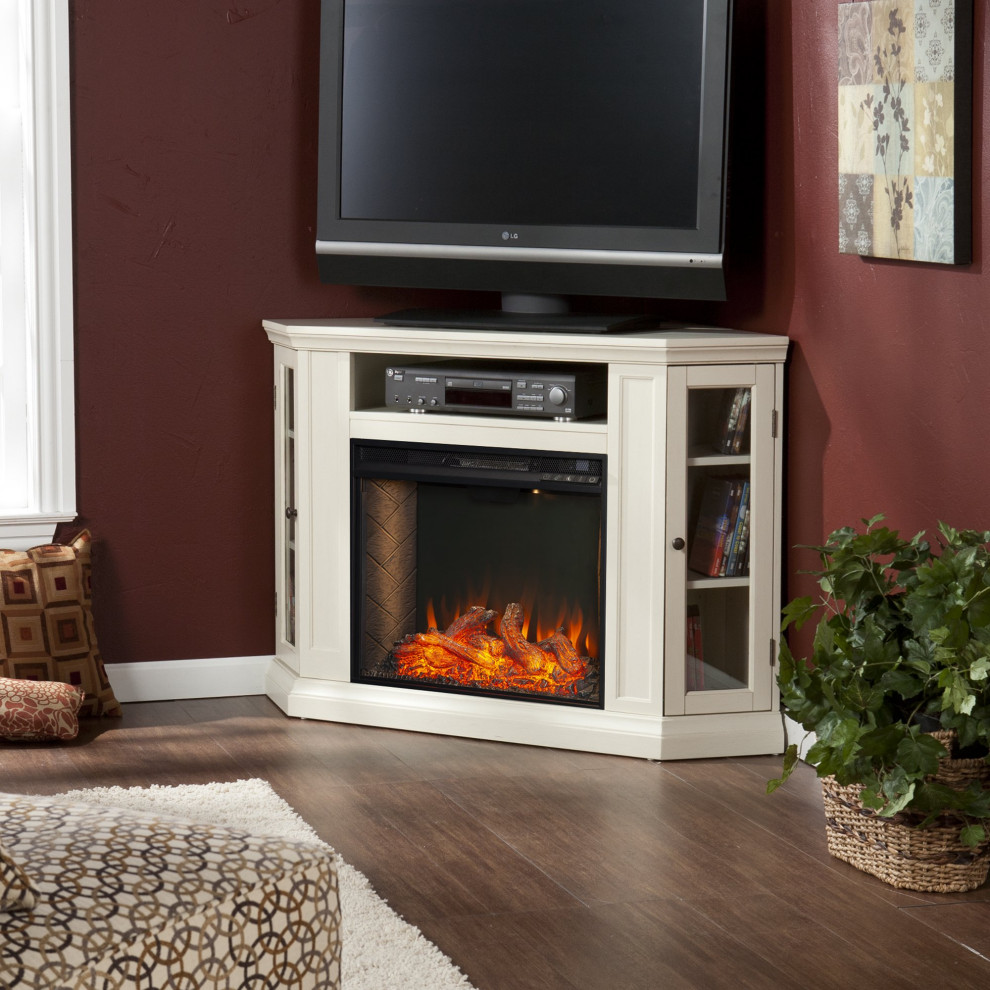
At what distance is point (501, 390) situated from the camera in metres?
3.81

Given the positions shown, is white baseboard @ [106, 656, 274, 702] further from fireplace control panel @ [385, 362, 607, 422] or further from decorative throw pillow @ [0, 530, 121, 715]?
fireplace control panel @ [385, 362, 607, 422]

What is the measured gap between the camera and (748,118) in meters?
3.90

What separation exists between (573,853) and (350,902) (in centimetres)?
53

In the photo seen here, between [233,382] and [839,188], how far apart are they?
1781 mm

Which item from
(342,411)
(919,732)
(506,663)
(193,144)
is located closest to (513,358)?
(342,411)

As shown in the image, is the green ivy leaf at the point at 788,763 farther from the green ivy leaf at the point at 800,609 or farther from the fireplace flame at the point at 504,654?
the fireplace flame at the point at 504,654

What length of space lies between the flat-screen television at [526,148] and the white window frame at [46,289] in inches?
27.3

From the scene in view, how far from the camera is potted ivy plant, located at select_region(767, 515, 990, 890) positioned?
2738mm

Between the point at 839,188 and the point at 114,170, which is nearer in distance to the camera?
the point at 839,188

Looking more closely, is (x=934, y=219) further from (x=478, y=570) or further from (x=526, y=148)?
(x=478, y=570)

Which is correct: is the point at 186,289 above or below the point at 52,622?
above

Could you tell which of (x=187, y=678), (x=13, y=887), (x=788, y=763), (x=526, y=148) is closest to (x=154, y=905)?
(x=13, y=887)

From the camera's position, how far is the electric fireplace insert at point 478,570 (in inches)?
152

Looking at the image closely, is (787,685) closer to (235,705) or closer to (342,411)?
(342,411)
